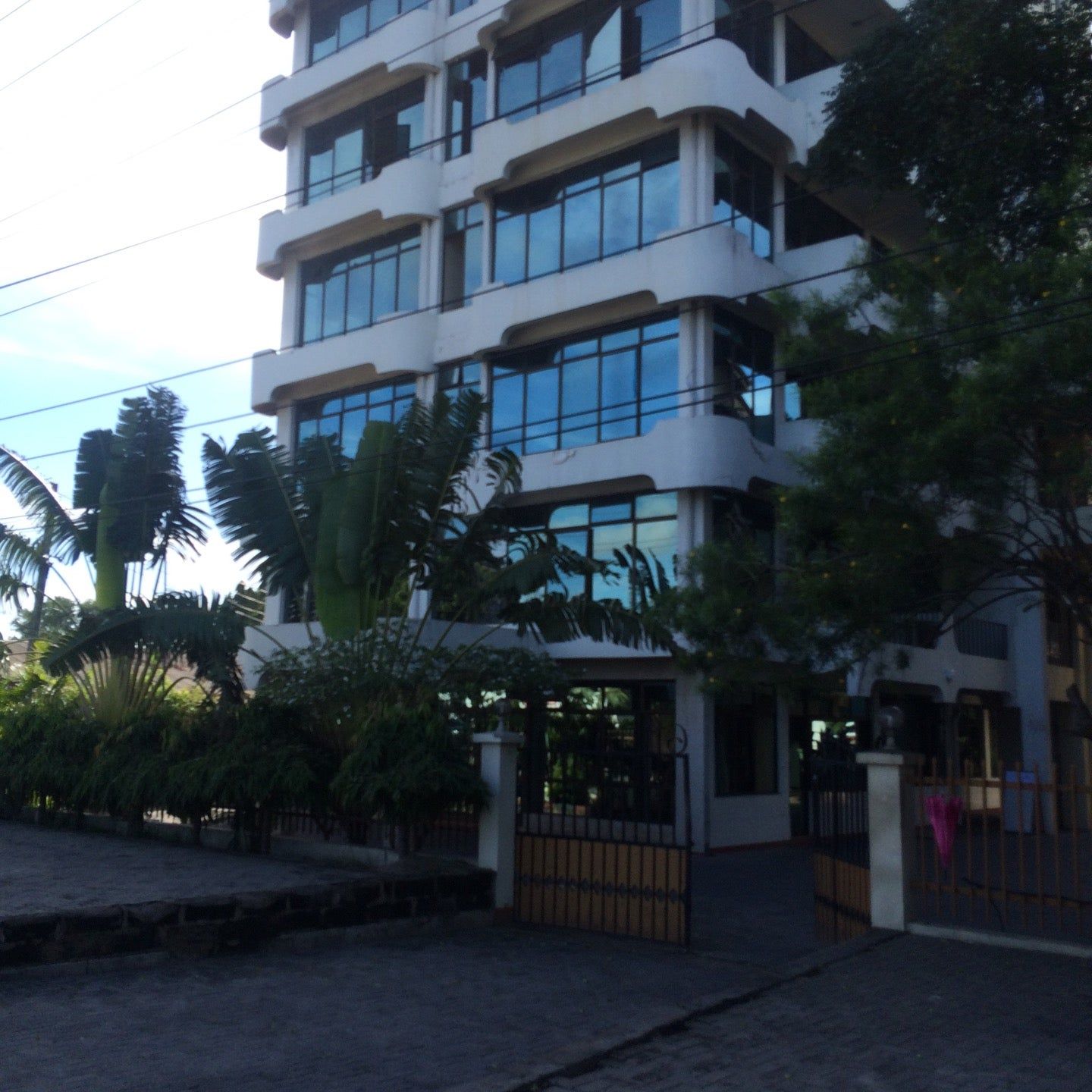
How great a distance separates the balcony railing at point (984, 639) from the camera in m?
28.2

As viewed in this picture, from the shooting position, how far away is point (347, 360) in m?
24.3

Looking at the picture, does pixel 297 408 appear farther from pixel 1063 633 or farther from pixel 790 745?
pixel 1063 633

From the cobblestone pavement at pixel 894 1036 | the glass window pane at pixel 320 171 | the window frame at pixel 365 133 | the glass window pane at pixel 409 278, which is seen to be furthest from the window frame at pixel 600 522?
the cobblestone pavement at pixel 894 1036

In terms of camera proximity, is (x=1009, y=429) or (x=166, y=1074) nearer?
(x=166, y=1074)

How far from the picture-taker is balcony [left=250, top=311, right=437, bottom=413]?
76.5 feet

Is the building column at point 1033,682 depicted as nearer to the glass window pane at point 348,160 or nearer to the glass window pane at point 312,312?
the glass window pane at point 312,312

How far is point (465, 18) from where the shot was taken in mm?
23922

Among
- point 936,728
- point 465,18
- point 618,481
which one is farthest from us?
point 936,728

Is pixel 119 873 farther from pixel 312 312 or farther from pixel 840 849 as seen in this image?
pixel 312 312

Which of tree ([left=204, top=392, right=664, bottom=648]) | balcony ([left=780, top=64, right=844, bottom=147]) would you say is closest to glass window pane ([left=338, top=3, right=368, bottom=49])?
balcony ([left=780, top=64, right=844, bottom=147])

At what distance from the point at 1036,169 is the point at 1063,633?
A: 17845mm

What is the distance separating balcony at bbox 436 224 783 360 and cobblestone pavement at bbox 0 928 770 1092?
12389 mm

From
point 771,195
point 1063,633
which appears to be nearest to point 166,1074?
point 771,195

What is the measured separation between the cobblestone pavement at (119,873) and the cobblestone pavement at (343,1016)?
1156 mm
